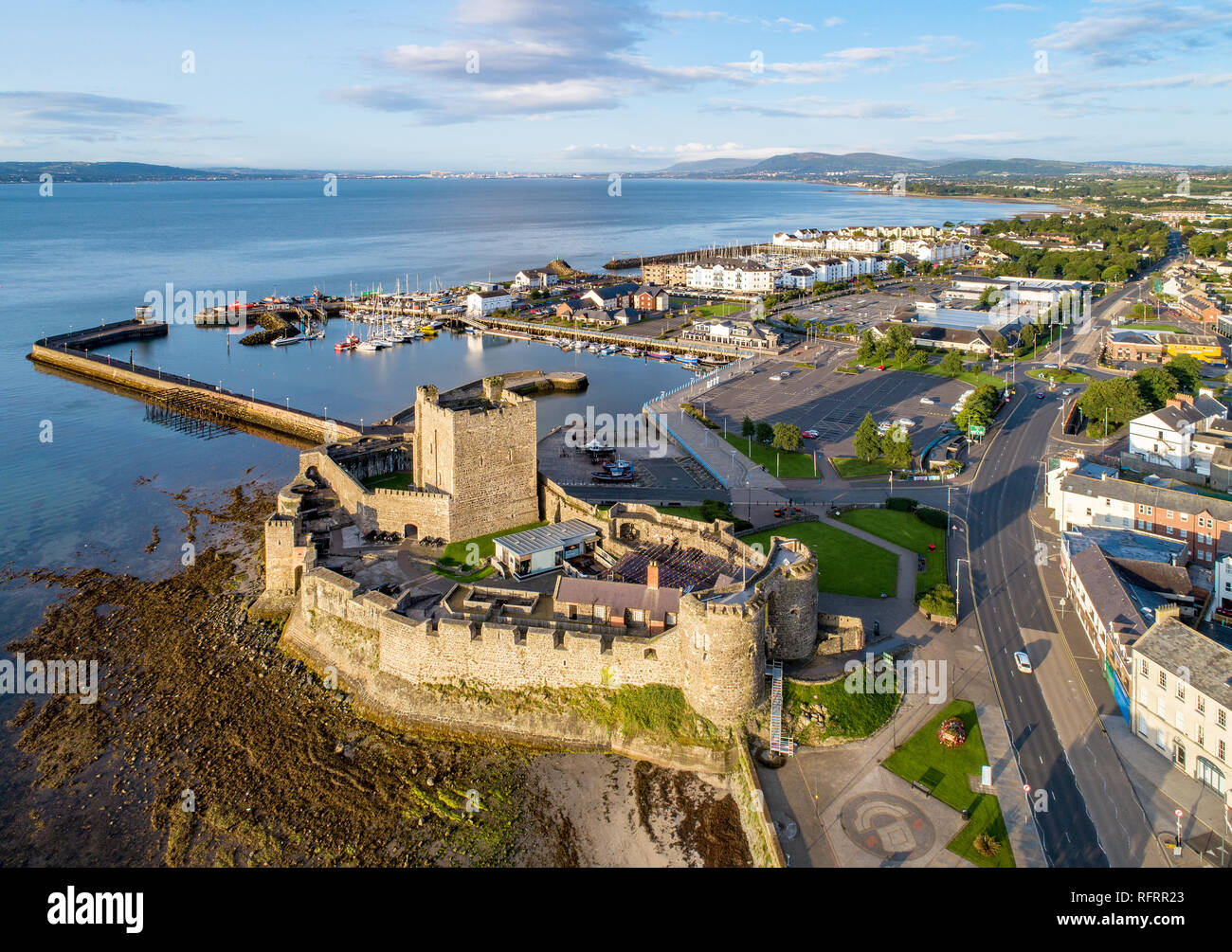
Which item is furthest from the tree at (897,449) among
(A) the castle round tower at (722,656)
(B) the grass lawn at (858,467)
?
(A) the castle round tower at (722,656)

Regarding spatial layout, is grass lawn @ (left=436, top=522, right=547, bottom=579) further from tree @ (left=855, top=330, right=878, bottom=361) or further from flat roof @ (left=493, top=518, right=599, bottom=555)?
tree @ (left=855, top=330, right=878, bottom=361)

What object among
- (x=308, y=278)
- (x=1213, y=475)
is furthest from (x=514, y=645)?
(x=308, y=278)

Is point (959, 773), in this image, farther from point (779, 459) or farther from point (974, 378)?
point (974, 378)

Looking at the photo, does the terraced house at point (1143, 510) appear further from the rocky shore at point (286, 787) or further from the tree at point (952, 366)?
the tree at point (952, 366)

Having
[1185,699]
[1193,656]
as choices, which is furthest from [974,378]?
[1185,699]

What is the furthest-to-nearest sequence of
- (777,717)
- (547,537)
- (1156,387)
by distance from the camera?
(1156,387) < (547,537) < (777,717)

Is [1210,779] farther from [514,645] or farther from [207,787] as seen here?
[207,787]
